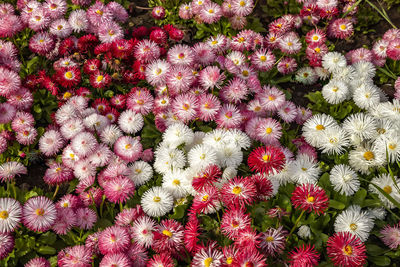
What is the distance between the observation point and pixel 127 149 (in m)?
3.08

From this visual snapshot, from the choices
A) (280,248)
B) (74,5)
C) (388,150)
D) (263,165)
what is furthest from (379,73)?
(74,5)

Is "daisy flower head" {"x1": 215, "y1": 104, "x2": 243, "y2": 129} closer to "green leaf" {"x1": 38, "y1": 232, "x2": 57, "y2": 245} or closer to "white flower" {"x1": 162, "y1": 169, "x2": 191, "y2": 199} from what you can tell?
"white flower" {"x1": 162, "y1": 169, "x2": 191, "y2": 199}

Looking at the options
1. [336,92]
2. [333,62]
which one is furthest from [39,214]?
[333,62]

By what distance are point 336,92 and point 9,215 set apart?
10.0 feet

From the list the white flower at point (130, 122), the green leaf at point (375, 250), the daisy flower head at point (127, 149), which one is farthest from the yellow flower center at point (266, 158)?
the white flower at point (130, 122)

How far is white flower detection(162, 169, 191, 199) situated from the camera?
2828mm

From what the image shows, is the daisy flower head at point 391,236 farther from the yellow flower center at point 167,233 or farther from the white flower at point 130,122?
the white flower at point 130,122

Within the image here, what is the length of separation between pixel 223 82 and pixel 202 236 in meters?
1.63

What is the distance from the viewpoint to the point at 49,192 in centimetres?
321

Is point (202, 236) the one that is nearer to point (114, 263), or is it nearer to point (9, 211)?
point (114, 263)

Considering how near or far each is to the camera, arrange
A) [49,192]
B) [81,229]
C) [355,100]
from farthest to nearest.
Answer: [355,100] → [49,192] → [81,229]

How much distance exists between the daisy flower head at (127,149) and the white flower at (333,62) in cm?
223

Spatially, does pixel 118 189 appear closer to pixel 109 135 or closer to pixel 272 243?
pixel 109 135

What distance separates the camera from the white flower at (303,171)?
2828mm
